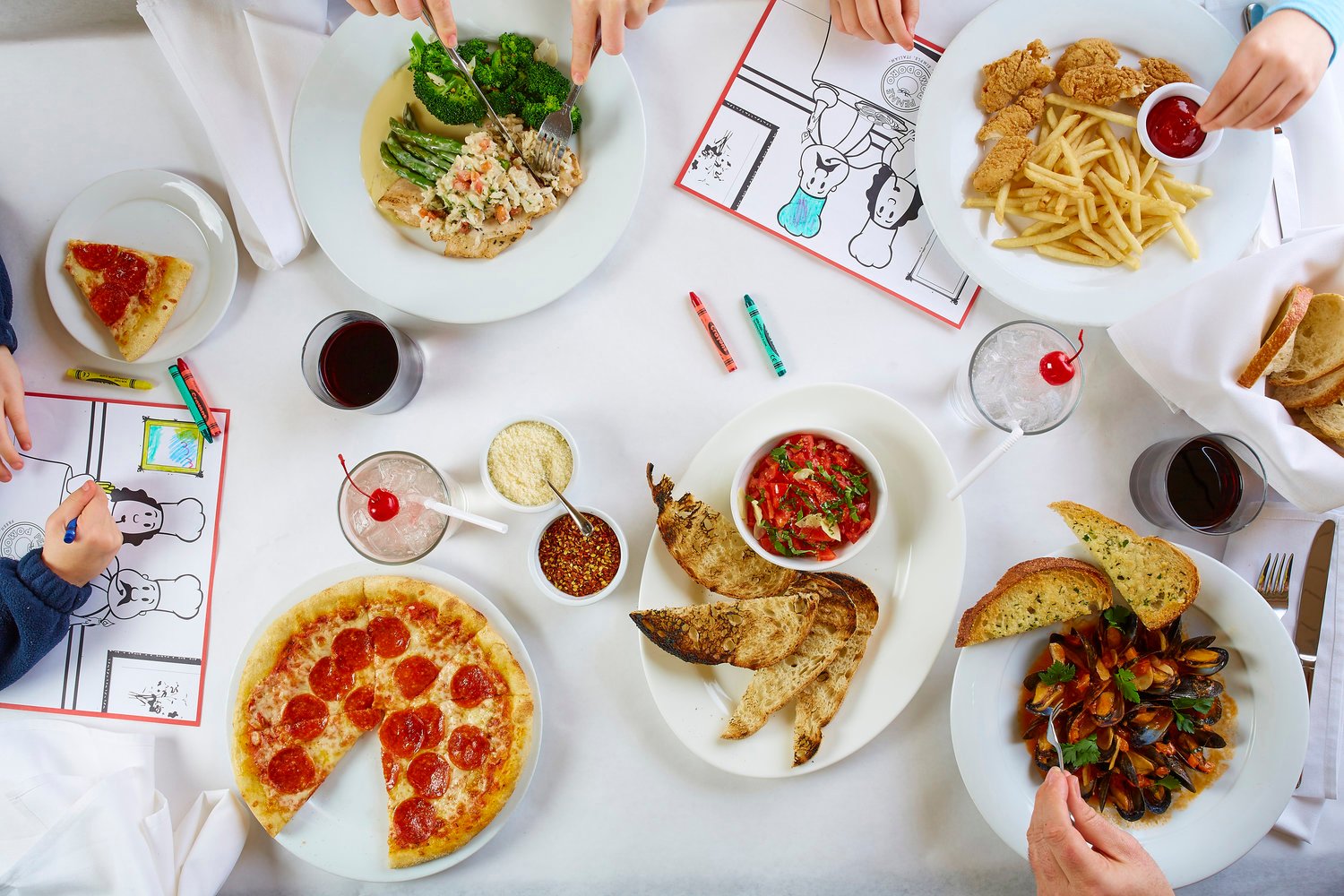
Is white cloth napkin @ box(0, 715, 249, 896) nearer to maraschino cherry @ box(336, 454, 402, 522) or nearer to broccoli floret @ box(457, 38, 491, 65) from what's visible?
maraschino cherry @ box(336, 454, 402, 522)

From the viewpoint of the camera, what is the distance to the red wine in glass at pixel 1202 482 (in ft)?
6.43

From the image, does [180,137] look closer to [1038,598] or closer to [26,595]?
[26,595]

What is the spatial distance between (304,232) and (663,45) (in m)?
1.09

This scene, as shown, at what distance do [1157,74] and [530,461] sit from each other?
1808mm

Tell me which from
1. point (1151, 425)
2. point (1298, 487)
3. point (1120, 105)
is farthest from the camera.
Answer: point (1151, 425)

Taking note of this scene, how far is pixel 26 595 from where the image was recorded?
200cm

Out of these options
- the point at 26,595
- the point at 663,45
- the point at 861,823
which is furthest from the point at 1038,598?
the point at 26,595

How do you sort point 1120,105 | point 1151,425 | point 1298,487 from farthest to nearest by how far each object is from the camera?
point 1151,425 < point 1120,105 < point 1298,487

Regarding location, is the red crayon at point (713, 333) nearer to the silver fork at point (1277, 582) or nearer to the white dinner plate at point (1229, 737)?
the white dinner plate at point (1229, 737)

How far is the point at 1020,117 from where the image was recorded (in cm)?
195

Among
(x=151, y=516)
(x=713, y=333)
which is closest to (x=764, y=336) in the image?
(x=713, y=333)

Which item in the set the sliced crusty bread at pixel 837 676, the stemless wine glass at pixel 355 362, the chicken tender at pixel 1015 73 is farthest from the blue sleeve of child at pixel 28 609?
the chicken tender at pixel 1015 73

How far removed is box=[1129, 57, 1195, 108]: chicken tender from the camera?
192 cm

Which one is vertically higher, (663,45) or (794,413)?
(663,45)
